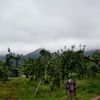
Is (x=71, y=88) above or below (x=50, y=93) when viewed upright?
above

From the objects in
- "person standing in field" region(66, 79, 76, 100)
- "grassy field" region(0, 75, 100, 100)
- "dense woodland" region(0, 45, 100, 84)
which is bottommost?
"grassy field" region(0, 75, 100, 100)

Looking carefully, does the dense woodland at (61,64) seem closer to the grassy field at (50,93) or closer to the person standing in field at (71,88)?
the person standing in field at (71,88)

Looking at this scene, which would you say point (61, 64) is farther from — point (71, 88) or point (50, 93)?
point (50, 93)

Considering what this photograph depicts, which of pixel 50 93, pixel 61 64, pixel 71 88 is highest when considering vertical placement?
pixel 61 64

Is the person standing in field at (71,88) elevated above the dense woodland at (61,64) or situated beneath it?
situated beneath

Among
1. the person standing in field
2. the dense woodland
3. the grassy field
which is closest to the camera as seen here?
the dense woodland

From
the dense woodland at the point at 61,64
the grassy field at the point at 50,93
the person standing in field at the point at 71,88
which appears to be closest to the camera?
the dense woodland at the point at 61,64

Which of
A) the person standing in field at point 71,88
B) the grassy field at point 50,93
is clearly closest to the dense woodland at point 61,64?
the person standing in field at point 71,88

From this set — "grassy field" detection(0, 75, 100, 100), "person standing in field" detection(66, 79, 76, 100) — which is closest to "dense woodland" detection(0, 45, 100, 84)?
"person standing in field" detection(66, 79, 76, 100)

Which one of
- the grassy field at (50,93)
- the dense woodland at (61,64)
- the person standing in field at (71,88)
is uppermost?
the dense woodland at (61,64)

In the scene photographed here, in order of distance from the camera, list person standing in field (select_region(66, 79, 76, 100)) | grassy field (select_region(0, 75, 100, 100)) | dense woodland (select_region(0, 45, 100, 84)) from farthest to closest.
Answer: grassy field (select_region(0, 75, 100, 100))
person standing in field (select_region(66, 79, 76, 100))
dense woodland (select_region(0, 45, 100, 84))

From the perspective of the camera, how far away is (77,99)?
20.2 m

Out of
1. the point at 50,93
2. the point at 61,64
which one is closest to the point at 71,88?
the point at 61,64

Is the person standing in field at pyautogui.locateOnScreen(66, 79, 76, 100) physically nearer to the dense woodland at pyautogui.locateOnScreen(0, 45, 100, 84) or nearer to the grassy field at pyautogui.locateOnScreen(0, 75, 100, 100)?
the grassy field at pyautogui.locateOnScreen(0, 75, 100, 100)
